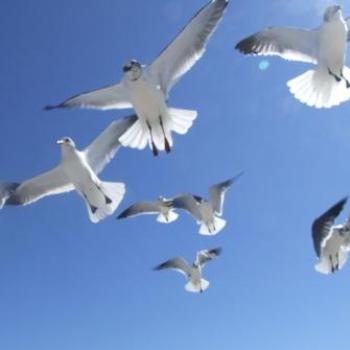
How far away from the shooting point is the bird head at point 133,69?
1185cm

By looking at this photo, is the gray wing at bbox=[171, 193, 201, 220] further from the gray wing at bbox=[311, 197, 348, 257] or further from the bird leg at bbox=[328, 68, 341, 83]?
the bird leg at bbox=[328, 68, 341, 83]

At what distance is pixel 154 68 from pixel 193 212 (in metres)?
5.15

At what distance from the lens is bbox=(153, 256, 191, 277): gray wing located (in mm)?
18453

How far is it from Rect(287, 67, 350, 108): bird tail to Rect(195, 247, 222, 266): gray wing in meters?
6.85

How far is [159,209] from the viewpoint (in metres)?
17.1

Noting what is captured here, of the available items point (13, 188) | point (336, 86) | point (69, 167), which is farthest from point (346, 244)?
point (13, 188)

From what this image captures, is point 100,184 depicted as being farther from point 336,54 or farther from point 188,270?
point 188,270

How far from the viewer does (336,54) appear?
39.4 feet

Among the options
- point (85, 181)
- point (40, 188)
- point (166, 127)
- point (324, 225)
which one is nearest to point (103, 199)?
point (85, 181)

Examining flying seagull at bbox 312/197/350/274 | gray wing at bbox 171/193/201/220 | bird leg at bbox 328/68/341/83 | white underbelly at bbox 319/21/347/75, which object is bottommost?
flying seagull at bbox 312/197/350/274

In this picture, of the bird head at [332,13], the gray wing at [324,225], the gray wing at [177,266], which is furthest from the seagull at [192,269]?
the bird head at [332,13]

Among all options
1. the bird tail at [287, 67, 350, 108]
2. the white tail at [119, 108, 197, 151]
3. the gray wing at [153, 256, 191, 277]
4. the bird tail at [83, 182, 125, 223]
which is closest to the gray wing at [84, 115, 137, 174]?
the bird tail at [83, 182, 125, 223]

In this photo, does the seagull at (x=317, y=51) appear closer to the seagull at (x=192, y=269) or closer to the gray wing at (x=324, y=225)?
the gray wing at (x=324, y=225)

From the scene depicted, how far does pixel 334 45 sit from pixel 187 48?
2109 millimetres
